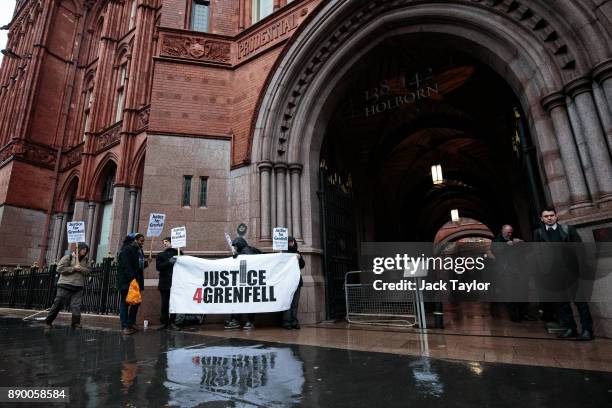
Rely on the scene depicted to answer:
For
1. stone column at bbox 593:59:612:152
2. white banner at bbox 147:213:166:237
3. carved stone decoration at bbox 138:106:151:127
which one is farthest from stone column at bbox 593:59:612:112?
carved stone decoration at bbox 138:106:151:127

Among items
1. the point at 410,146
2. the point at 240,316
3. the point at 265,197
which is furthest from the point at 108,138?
the point at 410,146

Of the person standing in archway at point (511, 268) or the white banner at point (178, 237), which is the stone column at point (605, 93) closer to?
the person standing in archway at point (511, 268)

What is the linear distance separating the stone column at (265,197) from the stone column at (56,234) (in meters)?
17.7

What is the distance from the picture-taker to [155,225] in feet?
24.4

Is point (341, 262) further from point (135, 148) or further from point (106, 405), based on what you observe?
point (135, 148)

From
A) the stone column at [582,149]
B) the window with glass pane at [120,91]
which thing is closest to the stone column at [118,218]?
the window with glass pane at [120,91]

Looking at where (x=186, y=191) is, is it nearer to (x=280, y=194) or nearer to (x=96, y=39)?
(x=280, y=194)

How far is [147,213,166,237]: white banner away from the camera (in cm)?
739

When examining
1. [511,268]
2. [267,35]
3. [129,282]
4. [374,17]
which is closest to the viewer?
[129,282]

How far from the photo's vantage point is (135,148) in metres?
16.0

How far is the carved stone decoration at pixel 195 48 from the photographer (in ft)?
30.6

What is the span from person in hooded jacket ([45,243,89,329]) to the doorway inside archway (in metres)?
5.52

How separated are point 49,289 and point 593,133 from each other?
50.2 feet

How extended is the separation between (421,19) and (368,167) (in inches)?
278
